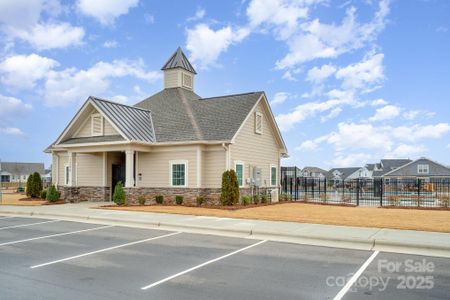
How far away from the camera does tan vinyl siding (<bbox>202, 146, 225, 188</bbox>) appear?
73.6ft

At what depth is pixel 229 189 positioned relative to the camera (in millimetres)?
21109

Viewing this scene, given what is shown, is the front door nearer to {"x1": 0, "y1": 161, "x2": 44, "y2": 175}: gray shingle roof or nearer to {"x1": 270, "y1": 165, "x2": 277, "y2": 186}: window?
{"x1": 270, "y1": 165, "x2": 277, "y2": 186}: window

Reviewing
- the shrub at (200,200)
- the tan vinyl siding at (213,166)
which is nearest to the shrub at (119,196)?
the shrub at (200,200)

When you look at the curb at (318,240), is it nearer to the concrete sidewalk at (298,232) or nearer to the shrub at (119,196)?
the concrete sidewalk at (298,232)

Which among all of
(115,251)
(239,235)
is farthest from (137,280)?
(239,235)

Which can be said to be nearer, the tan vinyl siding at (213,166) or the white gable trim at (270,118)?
the tan vinyl siding at (213,166)

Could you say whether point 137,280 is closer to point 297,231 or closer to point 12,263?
point 12,263

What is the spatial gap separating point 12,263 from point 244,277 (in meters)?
4.89

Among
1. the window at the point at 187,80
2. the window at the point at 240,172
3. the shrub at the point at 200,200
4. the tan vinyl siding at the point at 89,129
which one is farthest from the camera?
the window at the point at 187,80

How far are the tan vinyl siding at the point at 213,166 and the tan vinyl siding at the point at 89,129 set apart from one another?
5.50 m

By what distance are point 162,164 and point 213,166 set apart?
2980 millimetres

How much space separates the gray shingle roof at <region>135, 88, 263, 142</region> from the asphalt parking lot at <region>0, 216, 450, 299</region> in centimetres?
1138

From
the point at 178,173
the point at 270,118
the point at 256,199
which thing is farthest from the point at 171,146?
the point at 270,118

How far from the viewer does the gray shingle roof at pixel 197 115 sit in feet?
75.0
